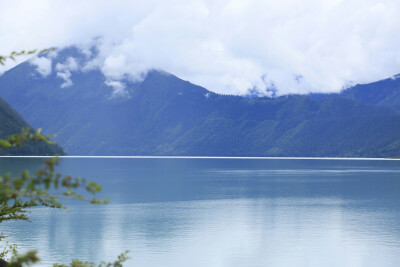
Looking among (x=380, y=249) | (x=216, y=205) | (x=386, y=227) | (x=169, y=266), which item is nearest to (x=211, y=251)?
(x=169, y=266)

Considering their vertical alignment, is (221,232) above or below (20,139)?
below

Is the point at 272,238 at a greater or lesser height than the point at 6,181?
lesser

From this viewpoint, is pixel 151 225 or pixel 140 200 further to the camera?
pixel 140 200

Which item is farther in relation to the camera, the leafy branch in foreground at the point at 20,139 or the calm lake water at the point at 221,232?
the calm lake water at the point at 221,232

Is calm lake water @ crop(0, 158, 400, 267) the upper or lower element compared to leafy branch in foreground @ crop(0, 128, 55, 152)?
lower

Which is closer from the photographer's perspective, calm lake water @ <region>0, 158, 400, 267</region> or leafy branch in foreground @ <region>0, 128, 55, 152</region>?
leafy branch in foreground @ <region>0, 128, 55, 152</region>

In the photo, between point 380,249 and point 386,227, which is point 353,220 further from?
point 380,249

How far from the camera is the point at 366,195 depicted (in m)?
123

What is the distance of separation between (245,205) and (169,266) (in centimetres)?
5163

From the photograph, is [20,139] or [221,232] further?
[221,232]

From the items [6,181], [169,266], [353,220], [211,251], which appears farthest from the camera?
[353,220]

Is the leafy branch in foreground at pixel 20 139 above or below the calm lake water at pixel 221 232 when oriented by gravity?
above

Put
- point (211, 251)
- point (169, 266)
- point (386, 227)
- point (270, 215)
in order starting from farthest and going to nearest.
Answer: point (270, 215) < point (386, 227) < point (211, 251) < point (169, 266)

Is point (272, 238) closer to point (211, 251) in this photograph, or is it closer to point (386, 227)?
point (211, 251)
